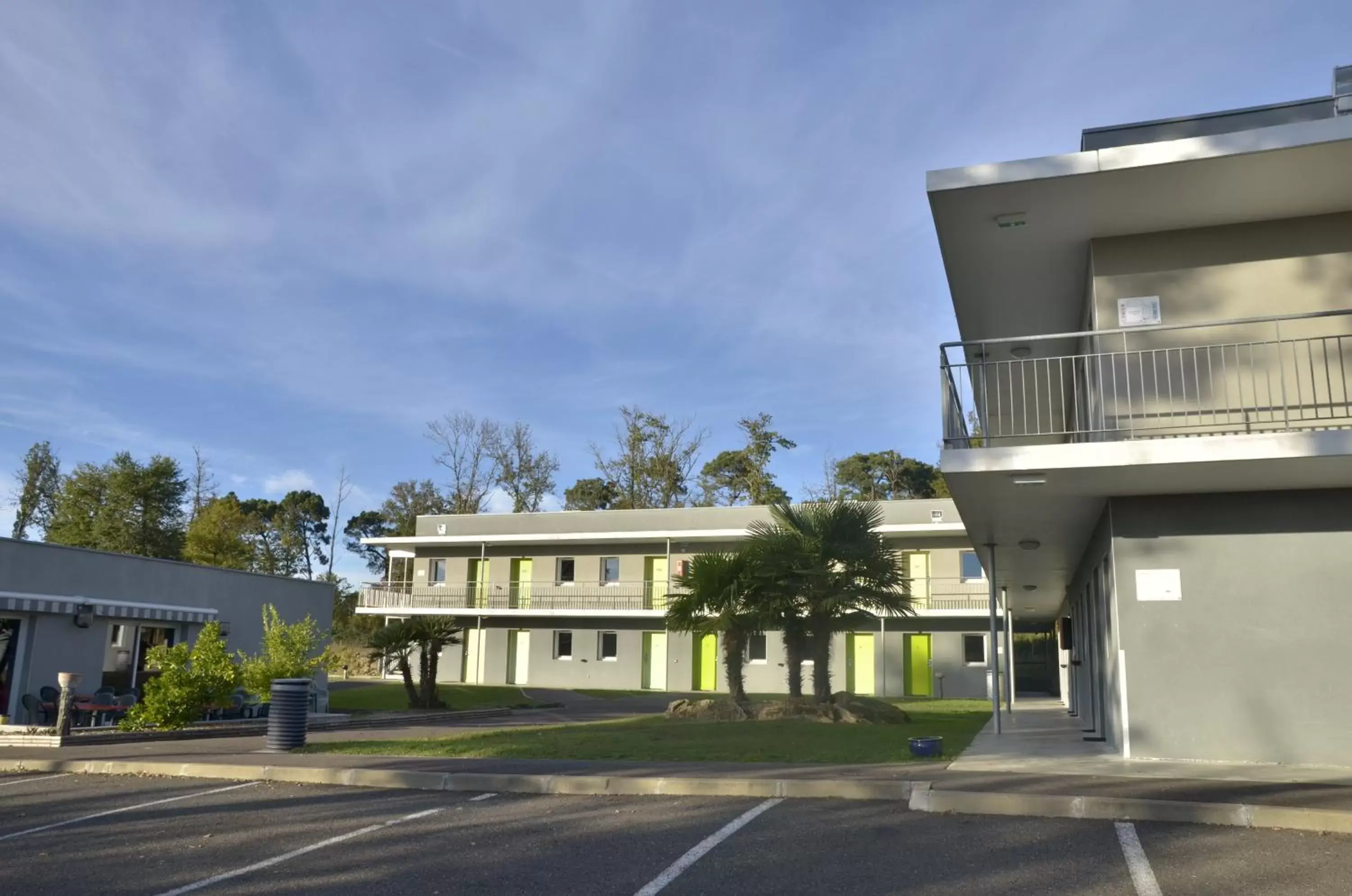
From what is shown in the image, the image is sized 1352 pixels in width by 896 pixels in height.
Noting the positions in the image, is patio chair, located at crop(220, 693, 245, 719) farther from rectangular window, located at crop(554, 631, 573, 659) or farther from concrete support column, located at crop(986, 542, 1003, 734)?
rectangular window, located at crop(554, 631, 573, 659)

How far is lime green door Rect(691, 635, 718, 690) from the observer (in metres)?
37.3

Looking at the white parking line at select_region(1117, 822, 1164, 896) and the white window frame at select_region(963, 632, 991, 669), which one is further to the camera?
the white window frame at select_region(963, 632, 991, 669)

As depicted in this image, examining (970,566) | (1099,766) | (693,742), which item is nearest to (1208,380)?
(1099,766)

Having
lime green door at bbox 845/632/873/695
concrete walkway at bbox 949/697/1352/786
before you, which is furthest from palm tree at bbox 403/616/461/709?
lime green door at bbox 845/632/873/695

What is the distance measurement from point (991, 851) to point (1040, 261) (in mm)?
8378

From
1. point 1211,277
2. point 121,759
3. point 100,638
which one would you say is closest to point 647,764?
point 121,759

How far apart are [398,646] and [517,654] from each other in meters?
16.9

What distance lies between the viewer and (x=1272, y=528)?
36.8 ft

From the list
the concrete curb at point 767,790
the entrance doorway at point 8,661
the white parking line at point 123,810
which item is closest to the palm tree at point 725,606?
the concrete curb at point 767,790

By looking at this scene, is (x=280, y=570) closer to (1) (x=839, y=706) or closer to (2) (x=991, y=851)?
(1) (x=839, y=706)

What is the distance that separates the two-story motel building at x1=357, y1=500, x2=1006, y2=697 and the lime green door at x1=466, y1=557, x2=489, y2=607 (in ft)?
0.20

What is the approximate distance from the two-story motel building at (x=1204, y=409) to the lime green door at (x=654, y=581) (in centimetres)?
2599

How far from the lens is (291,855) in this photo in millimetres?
7031

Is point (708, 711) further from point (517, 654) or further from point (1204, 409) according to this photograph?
point (517, 654)
